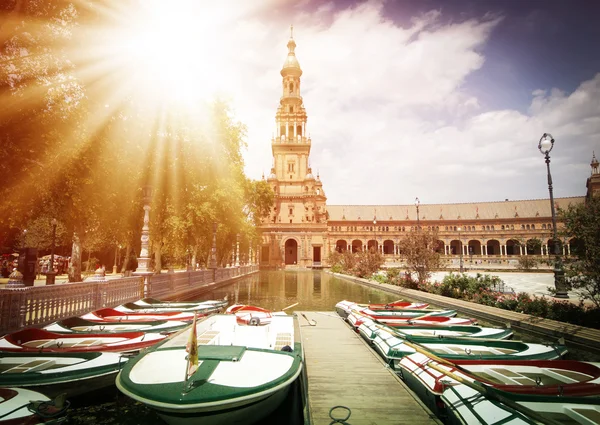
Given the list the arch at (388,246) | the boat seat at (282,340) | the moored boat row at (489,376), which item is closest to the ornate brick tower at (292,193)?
the arch at (388,246)

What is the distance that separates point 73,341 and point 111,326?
1409 mm

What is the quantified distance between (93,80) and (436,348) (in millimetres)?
13956

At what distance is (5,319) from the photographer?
25.1 ft

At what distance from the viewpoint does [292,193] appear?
219 feet

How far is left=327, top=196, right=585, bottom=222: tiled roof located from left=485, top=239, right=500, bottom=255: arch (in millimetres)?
6390

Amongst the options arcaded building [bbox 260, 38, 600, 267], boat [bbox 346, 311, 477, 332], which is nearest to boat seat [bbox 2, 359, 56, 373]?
boat [bbox 346, 311, 477, 332]

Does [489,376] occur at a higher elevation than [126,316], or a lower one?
lower

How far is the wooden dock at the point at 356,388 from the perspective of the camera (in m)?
4.69

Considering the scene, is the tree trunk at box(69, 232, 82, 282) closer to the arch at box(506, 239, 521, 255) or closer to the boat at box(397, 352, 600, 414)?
the boat at box(397, 352, 600, 414)

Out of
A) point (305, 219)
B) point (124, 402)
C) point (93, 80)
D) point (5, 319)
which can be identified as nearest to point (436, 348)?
point (124, 402)

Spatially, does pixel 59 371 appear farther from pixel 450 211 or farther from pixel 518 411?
pixel 450 211

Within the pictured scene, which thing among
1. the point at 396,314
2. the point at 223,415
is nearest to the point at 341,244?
the point at 396,314

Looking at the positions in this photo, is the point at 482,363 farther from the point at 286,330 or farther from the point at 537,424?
the point at 286,330

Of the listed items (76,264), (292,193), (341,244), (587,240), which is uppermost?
(292,193)
